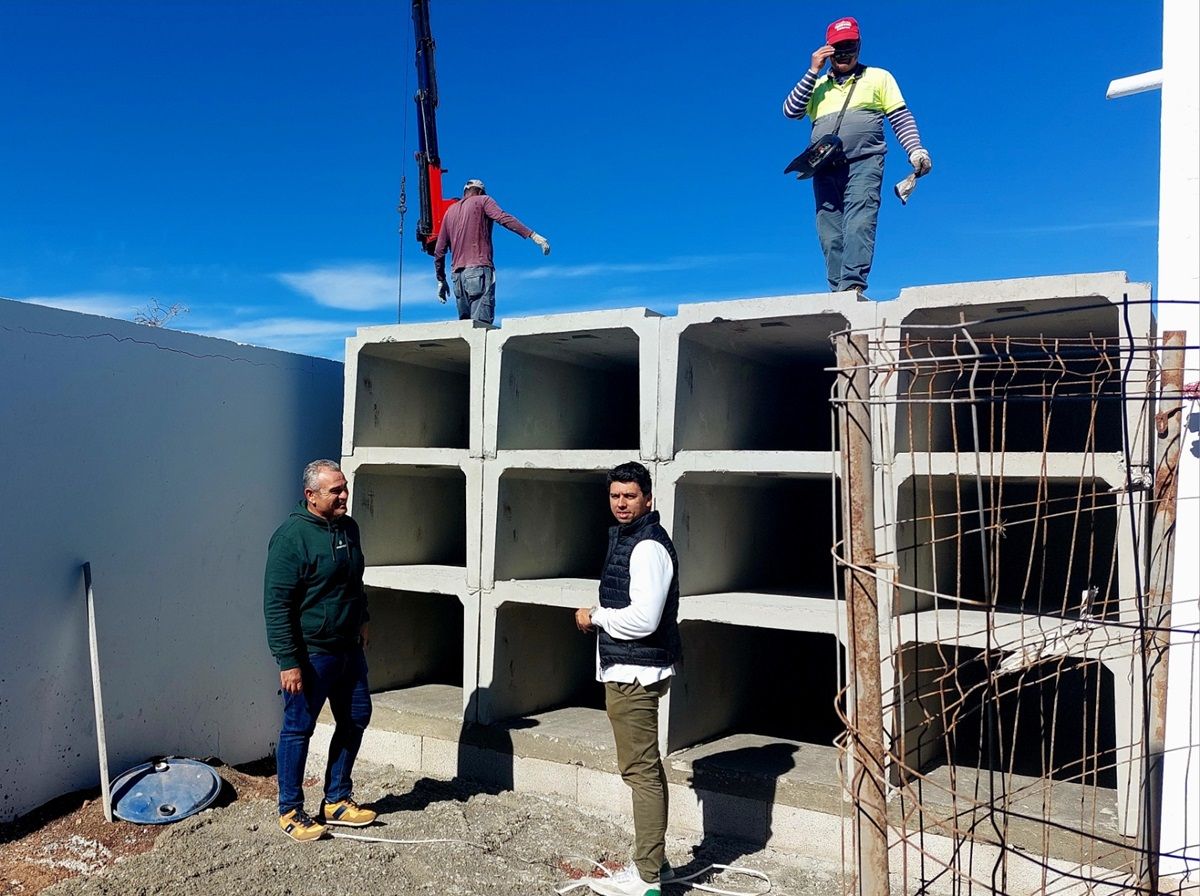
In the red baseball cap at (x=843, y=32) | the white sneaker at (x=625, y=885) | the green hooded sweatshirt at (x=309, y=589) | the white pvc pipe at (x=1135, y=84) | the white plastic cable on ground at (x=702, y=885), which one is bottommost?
the white plastic cable on ground at (x=702, y=885)

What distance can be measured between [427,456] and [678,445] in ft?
4.65

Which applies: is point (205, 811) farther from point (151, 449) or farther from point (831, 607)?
point (831, 607)

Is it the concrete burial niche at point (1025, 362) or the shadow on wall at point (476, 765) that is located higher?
the concrete burial niche at point (1025, 362)

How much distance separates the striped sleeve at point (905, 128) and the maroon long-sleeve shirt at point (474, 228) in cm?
220

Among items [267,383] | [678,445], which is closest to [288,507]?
[267,383]

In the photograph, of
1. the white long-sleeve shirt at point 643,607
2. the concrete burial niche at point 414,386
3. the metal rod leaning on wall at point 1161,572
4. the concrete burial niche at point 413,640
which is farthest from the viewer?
the concrete burial niche at point 413,640

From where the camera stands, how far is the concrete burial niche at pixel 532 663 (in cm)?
500

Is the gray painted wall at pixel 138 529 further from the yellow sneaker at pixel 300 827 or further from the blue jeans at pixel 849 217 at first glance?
the blue jeans at pixel 849 217

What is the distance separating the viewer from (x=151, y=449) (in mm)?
4941

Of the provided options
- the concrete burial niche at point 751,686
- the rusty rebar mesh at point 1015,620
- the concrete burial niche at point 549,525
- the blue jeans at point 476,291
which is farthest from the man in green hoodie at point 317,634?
the rusty rebar mesh at point 1015,620

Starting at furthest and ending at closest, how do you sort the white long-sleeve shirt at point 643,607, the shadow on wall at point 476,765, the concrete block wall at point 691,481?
the shadow on wall at point 476,765 → the concrete block wall at point 691,481 → the white long-sleeve shirt at point 643,607

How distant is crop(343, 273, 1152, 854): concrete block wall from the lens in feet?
13.3

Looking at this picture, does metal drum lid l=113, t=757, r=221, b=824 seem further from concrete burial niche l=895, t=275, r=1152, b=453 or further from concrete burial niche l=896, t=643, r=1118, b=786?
concrete burial niche l=895, t=275, r=1152, b=453

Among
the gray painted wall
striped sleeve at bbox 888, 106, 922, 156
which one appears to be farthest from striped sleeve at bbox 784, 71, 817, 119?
the gray painted wall
